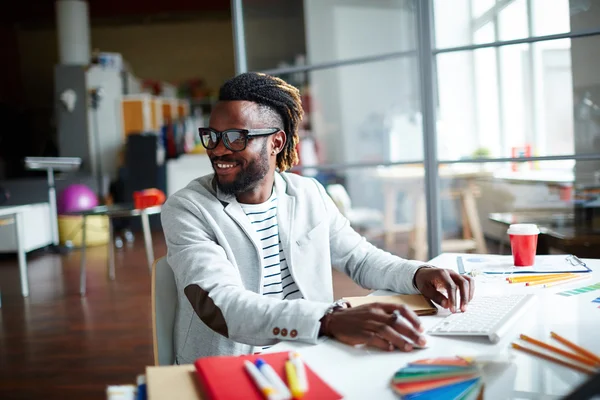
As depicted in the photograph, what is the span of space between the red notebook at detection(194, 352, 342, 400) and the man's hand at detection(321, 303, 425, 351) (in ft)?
0.52

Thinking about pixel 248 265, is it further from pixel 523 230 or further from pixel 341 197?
pixel 341 197

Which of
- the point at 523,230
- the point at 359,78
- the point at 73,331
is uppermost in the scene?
the point at 359,78

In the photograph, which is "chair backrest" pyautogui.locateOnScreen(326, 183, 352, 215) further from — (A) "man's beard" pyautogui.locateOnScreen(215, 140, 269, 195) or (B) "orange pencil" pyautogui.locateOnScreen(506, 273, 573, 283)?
(B) "orange pencil" pyautogui.locateOnScreen(506, 273, 573, 283)

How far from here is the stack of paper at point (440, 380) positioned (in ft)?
2.56

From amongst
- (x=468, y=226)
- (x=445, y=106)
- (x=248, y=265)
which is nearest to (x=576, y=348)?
(x=248, y=265)

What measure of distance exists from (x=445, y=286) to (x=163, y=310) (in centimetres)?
66

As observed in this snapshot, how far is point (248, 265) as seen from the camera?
4.93 feet

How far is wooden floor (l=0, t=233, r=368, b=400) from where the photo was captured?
296cm

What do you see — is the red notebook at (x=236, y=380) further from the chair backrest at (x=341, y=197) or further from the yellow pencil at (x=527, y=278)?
the chair backrest at (x=341, y=197)

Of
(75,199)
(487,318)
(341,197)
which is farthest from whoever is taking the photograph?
(75,199)

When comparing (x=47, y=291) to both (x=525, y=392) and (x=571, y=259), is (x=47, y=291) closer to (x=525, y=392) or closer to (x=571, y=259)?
(x=571, y=259)

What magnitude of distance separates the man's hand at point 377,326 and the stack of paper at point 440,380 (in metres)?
0.12

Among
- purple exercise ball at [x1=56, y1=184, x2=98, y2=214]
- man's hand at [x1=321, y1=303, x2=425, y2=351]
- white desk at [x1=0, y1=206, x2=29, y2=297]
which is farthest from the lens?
purple exercise ball at [x1=56, y1=184, x2=98, y2=214]

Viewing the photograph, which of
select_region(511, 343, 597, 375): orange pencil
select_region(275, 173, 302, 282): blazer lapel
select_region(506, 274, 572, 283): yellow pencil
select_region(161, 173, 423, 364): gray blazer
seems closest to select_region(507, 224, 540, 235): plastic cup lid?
select_region(506, 274, 572, 283): yellow pencil
